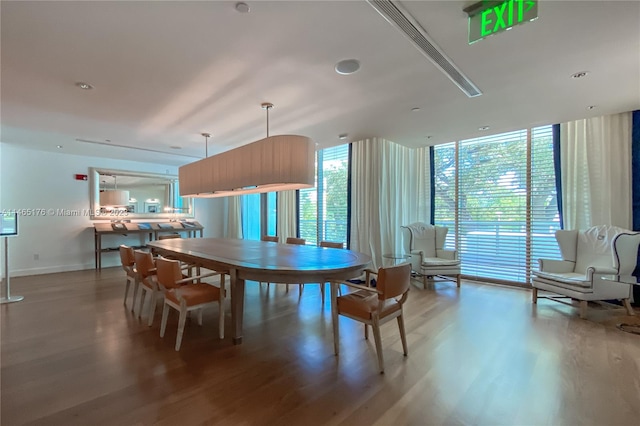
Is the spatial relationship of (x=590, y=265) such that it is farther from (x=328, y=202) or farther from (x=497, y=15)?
(x=328, y=202)

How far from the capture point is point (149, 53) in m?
2.32

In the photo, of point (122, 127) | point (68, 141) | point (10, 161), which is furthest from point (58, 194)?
point (122, 127)

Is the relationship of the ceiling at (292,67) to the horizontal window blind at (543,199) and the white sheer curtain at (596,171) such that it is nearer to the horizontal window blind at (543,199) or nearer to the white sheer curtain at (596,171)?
the white sheer curtain at (596,171)

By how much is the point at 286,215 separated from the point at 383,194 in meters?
2.70

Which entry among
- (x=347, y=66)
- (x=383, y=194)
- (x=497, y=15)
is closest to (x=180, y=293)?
(x=347, y=66)

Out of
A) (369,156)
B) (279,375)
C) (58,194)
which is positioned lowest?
(279,375)

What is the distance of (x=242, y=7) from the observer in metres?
1.80

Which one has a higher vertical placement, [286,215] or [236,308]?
[286,215]

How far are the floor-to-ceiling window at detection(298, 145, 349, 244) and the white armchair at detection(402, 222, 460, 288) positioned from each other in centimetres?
136

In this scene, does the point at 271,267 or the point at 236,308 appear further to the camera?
the point at 236,308

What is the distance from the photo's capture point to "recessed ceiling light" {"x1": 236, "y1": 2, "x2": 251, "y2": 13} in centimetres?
178

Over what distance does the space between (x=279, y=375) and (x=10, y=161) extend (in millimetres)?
6888

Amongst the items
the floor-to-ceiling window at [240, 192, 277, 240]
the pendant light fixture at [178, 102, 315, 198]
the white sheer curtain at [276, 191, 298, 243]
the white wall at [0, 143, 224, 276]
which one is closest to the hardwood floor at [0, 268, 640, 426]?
the pendant light fixture at [178, 102, 315, 198]

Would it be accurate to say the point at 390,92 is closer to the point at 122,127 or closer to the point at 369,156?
the point at 369,156
